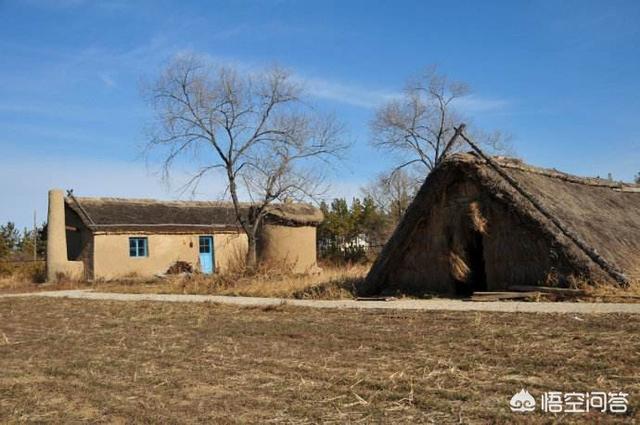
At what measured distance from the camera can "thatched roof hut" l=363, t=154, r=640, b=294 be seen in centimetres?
1403

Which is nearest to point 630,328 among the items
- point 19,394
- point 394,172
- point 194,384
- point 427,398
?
point 427,398

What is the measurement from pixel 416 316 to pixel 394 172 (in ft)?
100

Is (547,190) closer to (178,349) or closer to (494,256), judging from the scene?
(494,256)

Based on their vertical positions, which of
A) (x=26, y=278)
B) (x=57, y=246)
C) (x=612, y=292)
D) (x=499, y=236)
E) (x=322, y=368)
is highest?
(x=57, y=246)

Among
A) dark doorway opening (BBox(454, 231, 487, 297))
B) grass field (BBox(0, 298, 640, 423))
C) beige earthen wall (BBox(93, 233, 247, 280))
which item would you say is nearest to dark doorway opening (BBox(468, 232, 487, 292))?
dark doorway opening (BBox(454, 231, 487, 297))

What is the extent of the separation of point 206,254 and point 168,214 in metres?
2.90

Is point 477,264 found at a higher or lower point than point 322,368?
higher

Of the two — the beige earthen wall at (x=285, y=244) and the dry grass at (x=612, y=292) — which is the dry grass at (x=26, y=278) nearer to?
the beige earthen wall at (x=285, y=244)

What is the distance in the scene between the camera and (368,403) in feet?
19.5

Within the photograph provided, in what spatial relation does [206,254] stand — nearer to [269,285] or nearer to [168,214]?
[168,214]

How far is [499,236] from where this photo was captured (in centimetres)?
1530

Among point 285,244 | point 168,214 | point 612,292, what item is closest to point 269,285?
point 285,244

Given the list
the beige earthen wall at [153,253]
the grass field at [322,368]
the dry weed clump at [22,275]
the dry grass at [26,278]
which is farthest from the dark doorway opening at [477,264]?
the dry weed clump at [22,275]

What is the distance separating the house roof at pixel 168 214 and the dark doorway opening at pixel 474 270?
522 inches
